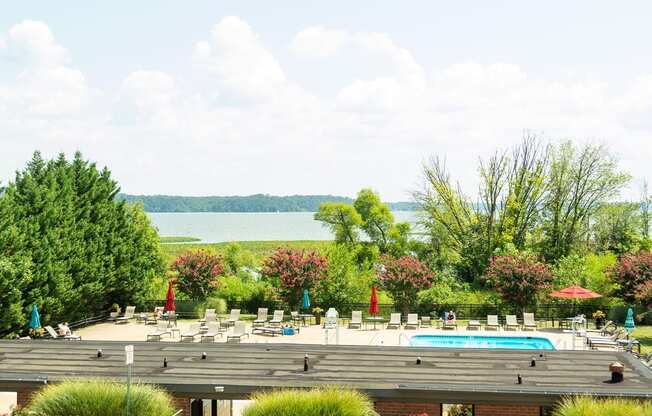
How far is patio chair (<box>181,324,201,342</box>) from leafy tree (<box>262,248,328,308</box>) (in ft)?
21.0

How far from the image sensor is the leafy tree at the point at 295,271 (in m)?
36.6

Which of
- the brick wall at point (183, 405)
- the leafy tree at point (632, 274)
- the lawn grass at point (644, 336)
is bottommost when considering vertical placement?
the lawn grass at point (644, 336)

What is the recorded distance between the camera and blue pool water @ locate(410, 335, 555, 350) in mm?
31031

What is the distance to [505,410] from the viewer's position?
18281 millimetres

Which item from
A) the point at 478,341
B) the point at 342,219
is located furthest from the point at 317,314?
the point at 342,219

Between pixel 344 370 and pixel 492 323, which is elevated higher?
pixel 344 370

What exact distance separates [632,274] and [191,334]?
19428 mm

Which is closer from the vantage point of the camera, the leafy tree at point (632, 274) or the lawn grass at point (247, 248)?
the leafy tree at point (632, 274)

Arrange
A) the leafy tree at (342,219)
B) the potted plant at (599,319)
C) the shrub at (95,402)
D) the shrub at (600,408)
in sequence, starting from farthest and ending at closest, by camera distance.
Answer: the leafy tree at (342,219) → the potted plant at (599,319) → the shrub at (95,402) → the shrub at (600,408)

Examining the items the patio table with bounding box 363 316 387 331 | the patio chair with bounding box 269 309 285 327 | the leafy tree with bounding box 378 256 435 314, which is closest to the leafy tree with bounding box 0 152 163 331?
the patio chair with bounding box 269 309 285 327

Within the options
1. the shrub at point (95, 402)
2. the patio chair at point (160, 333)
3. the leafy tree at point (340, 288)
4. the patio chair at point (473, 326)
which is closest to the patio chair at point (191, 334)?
the patio chair at point (160, 333)

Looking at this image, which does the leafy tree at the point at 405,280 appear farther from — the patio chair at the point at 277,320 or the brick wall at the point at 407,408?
the brick wall at the point at 407,408

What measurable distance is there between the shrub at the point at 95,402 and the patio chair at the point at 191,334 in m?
14.7

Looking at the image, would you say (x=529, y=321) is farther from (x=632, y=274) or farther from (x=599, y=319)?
(x=632, y=274)
